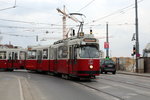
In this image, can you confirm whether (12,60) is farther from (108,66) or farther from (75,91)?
(75,91)

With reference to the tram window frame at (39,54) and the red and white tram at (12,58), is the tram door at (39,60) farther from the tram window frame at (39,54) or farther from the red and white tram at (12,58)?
the red and white tram at (12,58)

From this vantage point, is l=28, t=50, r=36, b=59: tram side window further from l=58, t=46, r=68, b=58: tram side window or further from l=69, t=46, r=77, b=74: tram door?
l=69, t=46, r=77, b=74: tram door

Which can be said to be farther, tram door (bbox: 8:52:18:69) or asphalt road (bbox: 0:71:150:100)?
tram door (bbox: 8:52:18:69)

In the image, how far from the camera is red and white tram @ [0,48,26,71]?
131ft

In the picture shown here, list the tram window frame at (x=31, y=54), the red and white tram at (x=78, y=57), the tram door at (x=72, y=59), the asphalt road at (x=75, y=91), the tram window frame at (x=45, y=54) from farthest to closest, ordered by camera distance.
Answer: the tram window frame at (x=31, y=54) → the tram window frame at (x=45, y=54) → the tram door at (x=72, y=59) → the red and white tram at (x=78, y=57) → the asphalt road at (x=75, y=91)

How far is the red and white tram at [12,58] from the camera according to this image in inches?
1566

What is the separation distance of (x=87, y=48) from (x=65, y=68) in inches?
132

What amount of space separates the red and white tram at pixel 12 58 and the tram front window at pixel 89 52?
2030cm

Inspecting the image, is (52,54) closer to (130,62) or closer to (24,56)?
(24,56)

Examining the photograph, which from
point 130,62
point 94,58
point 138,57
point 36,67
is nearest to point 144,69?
point 138,57

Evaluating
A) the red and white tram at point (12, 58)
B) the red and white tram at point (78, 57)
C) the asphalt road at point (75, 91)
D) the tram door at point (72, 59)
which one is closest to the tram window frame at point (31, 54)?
the red and white tram at point (12, 58)

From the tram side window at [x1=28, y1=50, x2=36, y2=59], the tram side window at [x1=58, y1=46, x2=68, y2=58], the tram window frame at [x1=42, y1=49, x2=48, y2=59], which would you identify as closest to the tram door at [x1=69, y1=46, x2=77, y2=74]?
the tram side window at [x1=58, y1=46, x2=68, y2=58]

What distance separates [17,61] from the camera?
40500mm

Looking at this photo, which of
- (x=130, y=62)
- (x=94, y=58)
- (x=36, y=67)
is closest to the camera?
(x=94, y=58)
